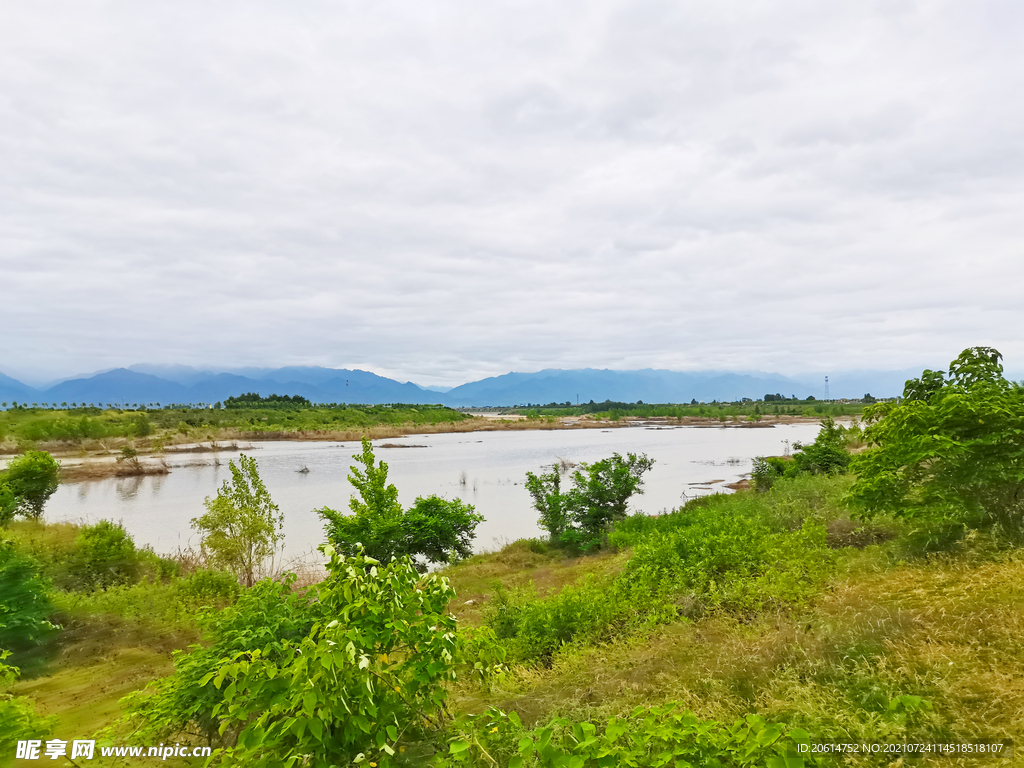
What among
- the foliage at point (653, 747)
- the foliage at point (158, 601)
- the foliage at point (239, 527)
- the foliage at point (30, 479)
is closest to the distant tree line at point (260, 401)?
the foliage at point (30, 479)

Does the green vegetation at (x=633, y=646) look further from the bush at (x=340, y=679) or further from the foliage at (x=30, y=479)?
the foliage at (x=30, y=479)

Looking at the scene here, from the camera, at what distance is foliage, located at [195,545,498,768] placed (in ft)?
10.3

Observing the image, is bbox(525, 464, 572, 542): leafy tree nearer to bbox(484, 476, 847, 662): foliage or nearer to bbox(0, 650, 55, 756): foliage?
bbox(484, 476, 847, 662): foliage

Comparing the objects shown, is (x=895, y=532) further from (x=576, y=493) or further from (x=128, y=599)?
(x=128, y=599)

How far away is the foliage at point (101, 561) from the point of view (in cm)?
1518

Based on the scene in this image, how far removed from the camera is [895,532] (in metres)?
12.0

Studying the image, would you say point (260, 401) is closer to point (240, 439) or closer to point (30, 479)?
point (240, 439)

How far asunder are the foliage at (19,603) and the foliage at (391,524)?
7654 millimetres

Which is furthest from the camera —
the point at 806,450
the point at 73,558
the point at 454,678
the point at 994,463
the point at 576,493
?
the point at 806,450

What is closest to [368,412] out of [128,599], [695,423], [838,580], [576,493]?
[695,423]

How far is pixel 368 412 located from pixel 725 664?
118m

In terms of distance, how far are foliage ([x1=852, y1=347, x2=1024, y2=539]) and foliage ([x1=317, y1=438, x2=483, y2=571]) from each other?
516 inches

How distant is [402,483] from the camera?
143 feet

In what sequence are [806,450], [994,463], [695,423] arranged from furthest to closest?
[695,423] < [806,450] < [994,463]
